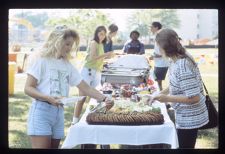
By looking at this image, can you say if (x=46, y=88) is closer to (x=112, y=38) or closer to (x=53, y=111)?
(x=53, y=111)

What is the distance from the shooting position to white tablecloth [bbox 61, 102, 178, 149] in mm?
3889

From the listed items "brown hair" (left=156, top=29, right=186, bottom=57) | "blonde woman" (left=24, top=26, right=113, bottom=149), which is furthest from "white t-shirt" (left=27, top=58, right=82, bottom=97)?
"brown hair" (left=156, top=29, right=186, bottom=57)

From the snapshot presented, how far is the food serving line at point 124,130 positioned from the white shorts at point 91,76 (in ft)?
0.17

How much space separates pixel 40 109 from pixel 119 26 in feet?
3.23

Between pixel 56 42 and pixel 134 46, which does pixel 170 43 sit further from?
pixel 56 42

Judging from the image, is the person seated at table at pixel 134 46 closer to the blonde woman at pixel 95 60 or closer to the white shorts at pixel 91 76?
the blonde woman at pixel 95 60

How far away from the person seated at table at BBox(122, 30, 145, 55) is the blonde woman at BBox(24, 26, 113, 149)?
0.44 metres

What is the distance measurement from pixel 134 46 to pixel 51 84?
0.79m

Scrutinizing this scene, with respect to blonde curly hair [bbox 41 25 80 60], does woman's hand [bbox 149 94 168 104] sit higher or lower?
lower

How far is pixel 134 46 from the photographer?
4117 millimetres

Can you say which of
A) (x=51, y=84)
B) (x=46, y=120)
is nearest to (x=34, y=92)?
(x=51, y=84)

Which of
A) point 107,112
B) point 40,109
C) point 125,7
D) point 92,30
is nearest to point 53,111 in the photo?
point 40,109

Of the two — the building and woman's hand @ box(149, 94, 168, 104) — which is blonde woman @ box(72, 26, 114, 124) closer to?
woman's hand @ box(149, 94, 168, 104)

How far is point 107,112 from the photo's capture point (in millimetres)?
4012
